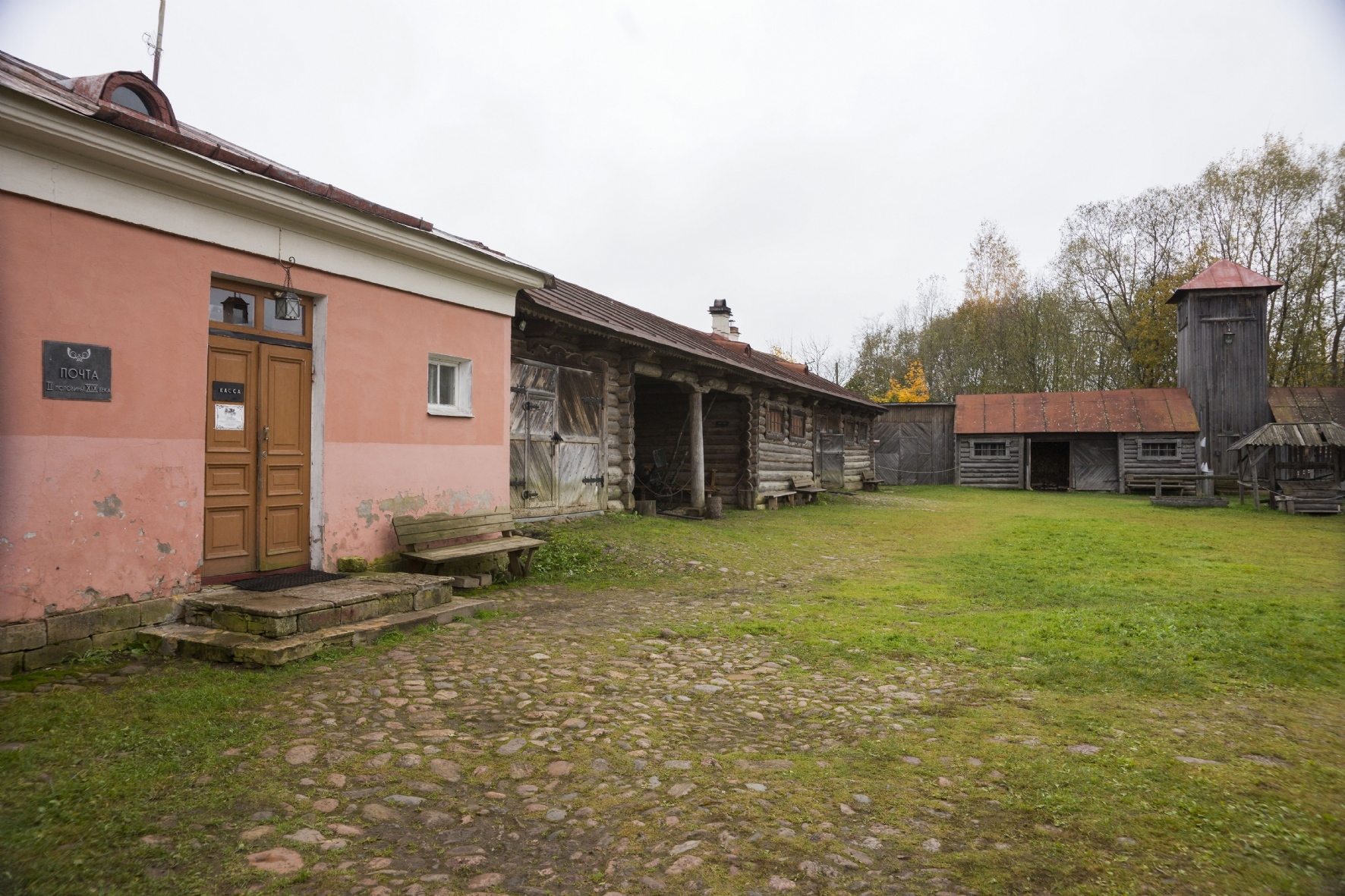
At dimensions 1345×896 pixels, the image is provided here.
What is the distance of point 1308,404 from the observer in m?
24.8

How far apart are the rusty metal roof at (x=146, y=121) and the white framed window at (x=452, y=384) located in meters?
1.29

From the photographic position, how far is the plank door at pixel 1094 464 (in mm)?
26734

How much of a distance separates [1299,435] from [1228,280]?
27.0 feet

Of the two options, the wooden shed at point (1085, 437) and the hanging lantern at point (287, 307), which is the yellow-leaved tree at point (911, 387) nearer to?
the wooden shed at point (1085, 437)

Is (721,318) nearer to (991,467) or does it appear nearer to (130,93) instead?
(991,467)

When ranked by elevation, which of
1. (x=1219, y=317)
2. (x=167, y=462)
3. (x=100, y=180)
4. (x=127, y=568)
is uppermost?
(x=1219, y=317)

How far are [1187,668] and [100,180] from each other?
25.3ft

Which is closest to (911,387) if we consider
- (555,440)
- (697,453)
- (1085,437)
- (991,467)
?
(991,467)

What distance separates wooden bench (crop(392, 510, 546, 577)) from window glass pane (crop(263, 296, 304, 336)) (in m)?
1.95

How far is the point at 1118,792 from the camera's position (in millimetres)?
2863

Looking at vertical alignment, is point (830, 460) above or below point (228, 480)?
above

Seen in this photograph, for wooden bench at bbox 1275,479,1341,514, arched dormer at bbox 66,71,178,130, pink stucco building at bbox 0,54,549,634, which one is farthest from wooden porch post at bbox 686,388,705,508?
wooden bench at bbox 1275,479,1341,514

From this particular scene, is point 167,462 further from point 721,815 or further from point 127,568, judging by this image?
point 721,815

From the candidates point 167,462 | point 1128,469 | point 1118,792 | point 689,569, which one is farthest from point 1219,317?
point 167,462
